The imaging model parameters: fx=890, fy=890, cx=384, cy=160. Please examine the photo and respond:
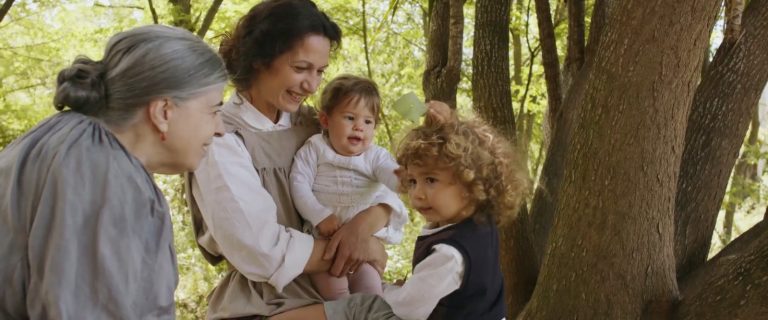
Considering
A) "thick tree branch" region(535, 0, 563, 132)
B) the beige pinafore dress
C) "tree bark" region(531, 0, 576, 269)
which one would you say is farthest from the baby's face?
"thick tree branch" region(535, 0, 563, 132)

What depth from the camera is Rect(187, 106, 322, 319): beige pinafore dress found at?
212cm

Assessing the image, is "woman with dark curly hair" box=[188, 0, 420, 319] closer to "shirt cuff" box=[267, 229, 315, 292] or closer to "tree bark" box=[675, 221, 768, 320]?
"shirt cuff" box=[267, 229, 315, 292]

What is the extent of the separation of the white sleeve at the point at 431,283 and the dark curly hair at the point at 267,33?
2.02ft

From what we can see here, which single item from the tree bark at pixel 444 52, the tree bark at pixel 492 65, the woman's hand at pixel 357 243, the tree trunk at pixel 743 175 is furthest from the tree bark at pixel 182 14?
the tree trunk at pixel 743 175

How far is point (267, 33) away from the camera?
2172 millimetres

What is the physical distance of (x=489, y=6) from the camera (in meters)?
4.54

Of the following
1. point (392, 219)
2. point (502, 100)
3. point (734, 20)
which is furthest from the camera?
point (502, 100)

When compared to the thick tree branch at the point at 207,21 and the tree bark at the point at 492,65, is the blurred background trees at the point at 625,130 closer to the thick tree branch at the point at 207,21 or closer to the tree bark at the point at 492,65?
the tree bark at the point at 492,65

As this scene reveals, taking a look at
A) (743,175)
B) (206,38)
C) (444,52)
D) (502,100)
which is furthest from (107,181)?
(743,175)

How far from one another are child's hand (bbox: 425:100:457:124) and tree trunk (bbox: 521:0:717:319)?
3.05ft

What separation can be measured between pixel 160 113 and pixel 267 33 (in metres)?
0.60

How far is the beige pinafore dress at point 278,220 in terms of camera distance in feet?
6.94

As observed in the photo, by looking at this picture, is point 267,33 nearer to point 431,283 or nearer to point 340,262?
point 340,262

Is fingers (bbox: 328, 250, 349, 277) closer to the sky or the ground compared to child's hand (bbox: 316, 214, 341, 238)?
closer to the ground
